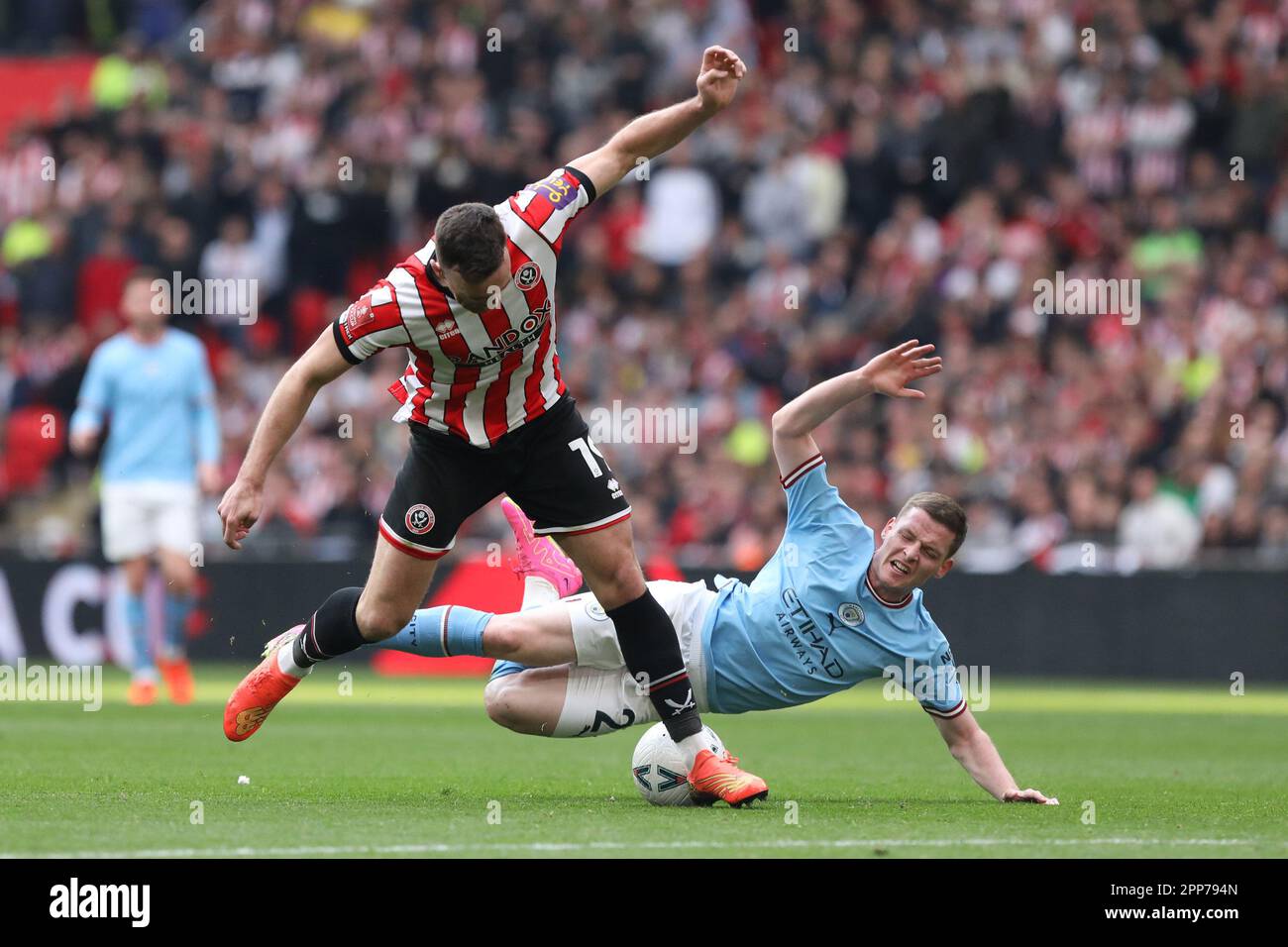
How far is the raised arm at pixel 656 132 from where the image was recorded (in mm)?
7762

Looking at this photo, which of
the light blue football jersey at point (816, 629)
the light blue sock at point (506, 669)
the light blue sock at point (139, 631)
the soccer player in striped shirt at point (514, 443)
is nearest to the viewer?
the soccer player in striped shirt at point (514, 443)

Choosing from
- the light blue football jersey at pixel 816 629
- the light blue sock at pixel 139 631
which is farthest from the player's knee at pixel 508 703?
the light blue sock at pixel 139 631

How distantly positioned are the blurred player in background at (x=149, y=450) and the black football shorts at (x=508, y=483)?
5.92 m

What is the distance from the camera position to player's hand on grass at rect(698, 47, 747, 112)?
7859 millimetres

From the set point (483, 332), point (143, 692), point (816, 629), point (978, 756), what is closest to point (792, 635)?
point (816, 629)

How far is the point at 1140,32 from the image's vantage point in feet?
66.3

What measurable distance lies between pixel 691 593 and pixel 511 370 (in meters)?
1.32

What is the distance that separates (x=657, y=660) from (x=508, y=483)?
899 millimetres

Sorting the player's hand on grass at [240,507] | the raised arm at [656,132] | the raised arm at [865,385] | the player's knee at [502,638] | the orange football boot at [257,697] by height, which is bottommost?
the orange football boot at [257,697]

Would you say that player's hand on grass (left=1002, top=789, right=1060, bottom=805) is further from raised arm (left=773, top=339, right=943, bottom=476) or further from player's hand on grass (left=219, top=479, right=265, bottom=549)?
player's hand on grass (left=219, top=479, right=265, bottom=549)

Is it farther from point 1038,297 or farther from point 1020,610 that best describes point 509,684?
point 1038,297

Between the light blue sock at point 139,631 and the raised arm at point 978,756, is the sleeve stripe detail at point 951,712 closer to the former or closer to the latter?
the raised arm at point 978,756
